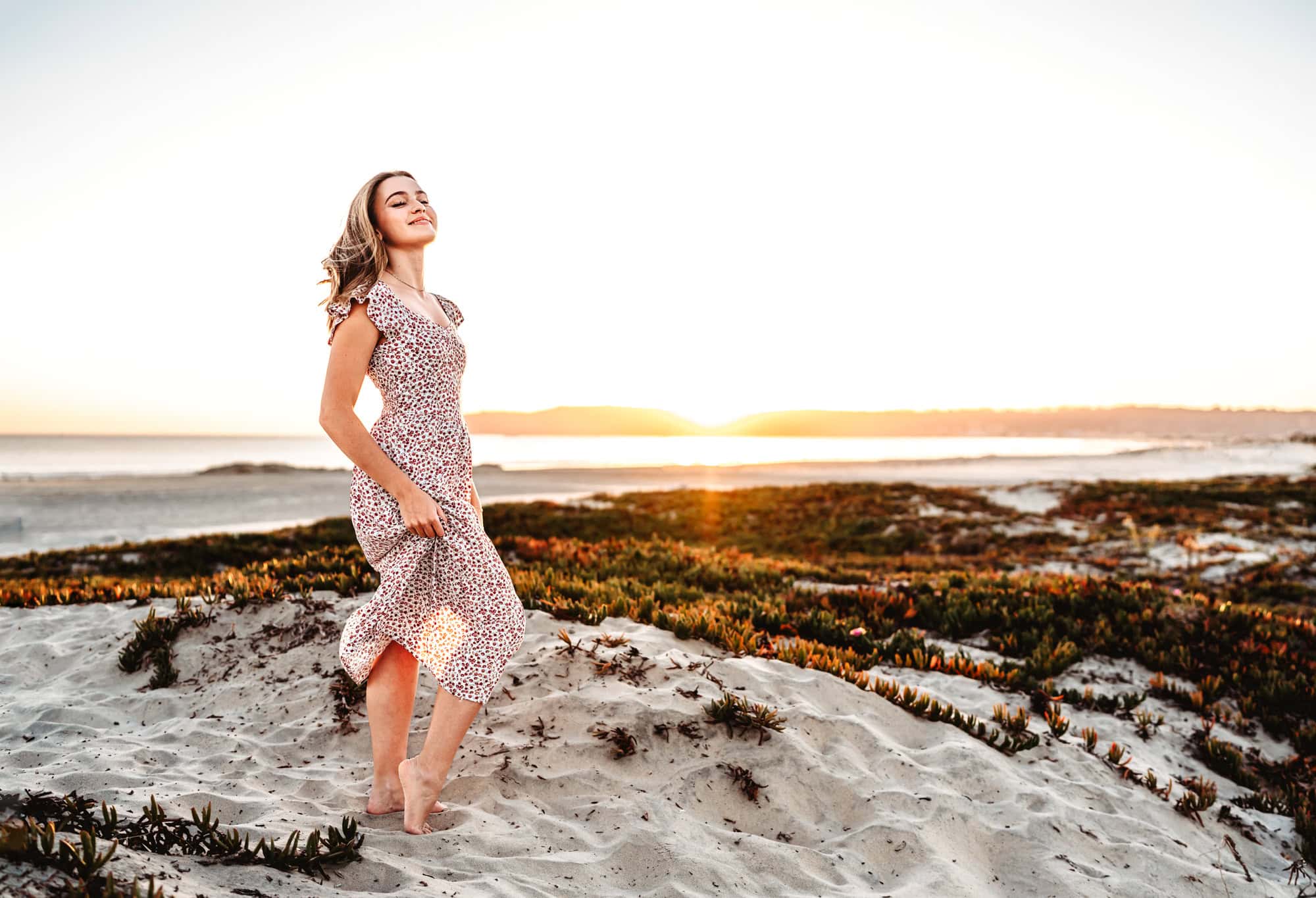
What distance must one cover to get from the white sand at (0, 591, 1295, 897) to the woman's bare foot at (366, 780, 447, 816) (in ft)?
0.14

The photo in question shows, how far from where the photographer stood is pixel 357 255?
3.36 metres

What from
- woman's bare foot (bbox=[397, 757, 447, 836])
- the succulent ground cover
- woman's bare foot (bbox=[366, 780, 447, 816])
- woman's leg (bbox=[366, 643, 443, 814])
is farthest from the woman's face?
the succulent ground cover

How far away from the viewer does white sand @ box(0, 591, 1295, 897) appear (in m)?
3.31

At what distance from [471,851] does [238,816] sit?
1119mm

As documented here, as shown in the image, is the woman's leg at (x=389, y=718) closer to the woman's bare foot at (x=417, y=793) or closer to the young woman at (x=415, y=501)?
the young woman at (x=415, y=501)

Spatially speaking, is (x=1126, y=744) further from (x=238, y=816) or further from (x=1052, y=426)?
(x=1052, y=426)

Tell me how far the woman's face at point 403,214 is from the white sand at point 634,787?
2.56 m

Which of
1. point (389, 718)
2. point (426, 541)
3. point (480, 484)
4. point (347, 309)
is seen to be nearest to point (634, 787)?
point (389, 718)

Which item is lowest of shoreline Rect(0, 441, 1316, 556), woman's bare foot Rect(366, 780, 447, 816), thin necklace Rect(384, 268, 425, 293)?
shoreline Rect(0, 441, 1316, 556)

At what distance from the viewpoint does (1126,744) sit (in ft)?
17.9

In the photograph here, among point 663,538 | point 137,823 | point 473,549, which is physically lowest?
point 663,538

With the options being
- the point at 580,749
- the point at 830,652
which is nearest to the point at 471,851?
the point at 580,749

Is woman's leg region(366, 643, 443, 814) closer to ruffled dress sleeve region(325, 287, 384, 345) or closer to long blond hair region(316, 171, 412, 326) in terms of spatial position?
ruffled dress sleeve region(325, 287, 384, 345)

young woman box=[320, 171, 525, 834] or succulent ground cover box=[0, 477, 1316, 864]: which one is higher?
young woman box=[320, 171, 525, 834]
